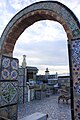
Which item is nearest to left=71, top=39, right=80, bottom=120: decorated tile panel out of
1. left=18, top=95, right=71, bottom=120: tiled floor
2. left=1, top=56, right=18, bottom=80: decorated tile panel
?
left=1, top=56, right=18, bottom=80: decorated tile panel

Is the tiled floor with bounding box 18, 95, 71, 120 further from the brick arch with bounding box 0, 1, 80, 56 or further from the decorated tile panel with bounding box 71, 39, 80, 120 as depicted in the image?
the brick arch with bounding box 0, 1, 80, 56

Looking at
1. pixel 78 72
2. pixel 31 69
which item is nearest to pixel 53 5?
pixel 78 72

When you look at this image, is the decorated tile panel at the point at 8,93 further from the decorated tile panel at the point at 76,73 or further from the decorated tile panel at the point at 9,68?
the decorated tile panel at the point at 76,73

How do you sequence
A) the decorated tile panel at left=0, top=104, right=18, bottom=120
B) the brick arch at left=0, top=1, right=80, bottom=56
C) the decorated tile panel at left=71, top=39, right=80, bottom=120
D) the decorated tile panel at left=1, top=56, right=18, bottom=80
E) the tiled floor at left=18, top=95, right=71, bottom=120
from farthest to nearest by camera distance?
the tiled floor at left=18, top=95, right=71, bottom=120 < the decorated tile panel at left=1, top=56, right=18, bottom=80 < the decorated tile panel at left=0, top=104, right=18, bottom=120 < the brick arch at left=0, top=1, right=80, bottom=56 < the decorated tile panel at left=71, top=39, right=80, bottom=120

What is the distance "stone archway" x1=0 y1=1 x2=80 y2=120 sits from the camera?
11.4ft

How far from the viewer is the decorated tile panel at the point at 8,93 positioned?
15.7 feet

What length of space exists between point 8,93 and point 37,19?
99.9 inches

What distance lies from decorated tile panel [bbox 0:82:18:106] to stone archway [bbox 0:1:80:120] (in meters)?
1.03

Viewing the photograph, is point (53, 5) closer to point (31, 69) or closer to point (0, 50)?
point (0, 50)

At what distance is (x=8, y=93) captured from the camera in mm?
5000

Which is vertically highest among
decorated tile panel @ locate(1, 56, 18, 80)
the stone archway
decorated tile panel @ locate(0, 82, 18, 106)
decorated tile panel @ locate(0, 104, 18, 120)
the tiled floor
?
the stone archway

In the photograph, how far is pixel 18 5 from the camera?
18.2ft

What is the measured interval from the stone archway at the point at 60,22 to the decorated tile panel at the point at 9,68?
25 cm

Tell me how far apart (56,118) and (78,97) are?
2904 mm
